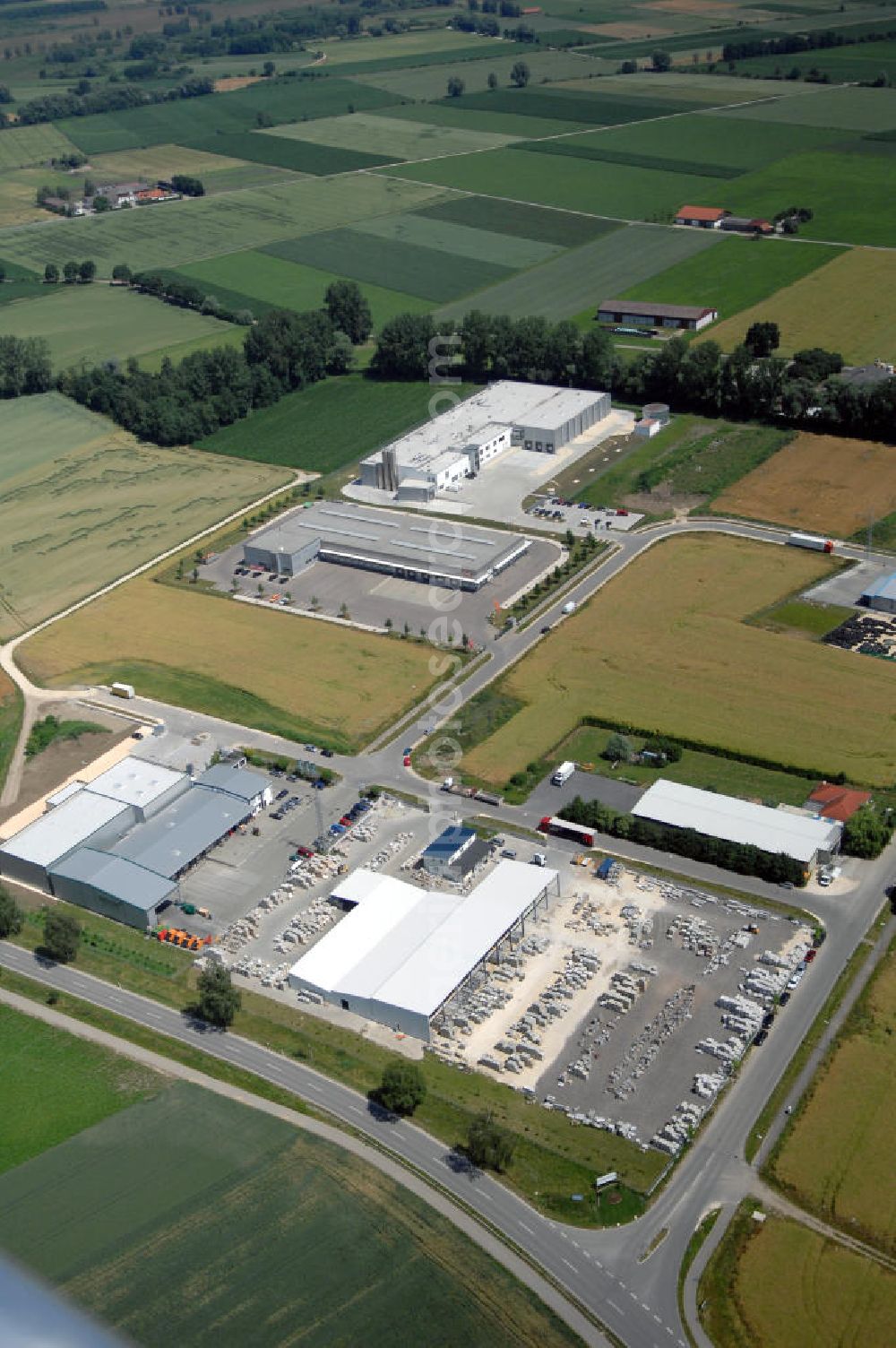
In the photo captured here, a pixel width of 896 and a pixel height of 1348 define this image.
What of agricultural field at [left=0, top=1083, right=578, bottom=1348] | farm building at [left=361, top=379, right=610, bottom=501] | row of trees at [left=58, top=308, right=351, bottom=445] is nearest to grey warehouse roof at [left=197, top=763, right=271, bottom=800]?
agricultural field at [left=0, top=1083, right=578, bottom=1348]

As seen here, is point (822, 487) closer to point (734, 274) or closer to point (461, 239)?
point (734, 274)

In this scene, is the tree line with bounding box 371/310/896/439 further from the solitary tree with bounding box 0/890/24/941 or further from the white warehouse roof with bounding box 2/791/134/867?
the solitary tree with bounding box 0/890/24/941

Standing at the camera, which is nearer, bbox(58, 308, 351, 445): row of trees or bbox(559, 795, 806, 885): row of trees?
bbox(559, 795, 806, 885): row of trees

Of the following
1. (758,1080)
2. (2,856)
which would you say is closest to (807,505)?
(758,1080)

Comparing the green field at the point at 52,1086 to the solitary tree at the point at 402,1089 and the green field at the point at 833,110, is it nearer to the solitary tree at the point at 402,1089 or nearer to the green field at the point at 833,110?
the solitary tree at the point at 402,1089

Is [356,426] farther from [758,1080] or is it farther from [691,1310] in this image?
[691,1310]
